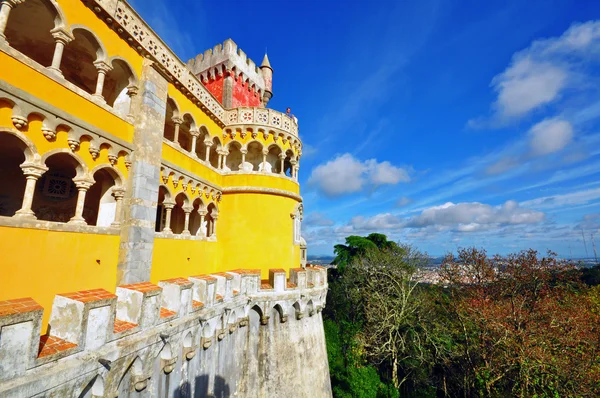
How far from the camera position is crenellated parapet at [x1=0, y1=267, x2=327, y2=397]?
331 cm

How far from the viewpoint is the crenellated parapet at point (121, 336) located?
331 centimetres

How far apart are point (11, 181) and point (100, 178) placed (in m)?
2.33

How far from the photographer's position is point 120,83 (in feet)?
30.3

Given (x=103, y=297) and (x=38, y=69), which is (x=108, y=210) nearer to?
(x=38, y=69)

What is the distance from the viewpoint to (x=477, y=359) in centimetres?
1694

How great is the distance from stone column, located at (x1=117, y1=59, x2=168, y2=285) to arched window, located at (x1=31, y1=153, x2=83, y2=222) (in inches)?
92.5

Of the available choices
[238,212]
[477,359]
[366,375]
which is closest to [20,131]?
[238,212]

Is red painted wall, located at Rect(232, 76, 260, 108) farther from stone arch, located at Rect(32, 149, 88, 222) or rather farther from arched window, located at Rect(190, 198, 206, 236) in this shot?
stone arch, located at Rect(32, 149, 88, 222)

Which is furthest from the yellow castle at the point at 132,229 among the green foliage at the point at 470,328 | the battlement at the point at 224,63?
the green foliage at the point at 470,328

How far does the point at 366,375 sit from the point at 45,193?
18.7m

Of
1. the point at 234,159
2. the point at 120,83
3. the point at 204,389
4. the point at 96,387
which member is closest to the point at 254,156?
the point at 234,159

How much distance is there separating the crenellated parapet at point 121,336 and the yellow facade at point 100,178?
79.2 inches

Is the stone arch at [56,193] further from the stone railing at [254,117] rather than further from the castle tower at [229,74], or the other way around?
the castle tower at [229,74]

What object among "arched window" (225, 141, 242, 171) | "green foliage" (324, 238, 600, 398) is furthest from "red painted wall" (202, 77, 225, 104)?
"green foliage" (324, 238, 600, 398)
